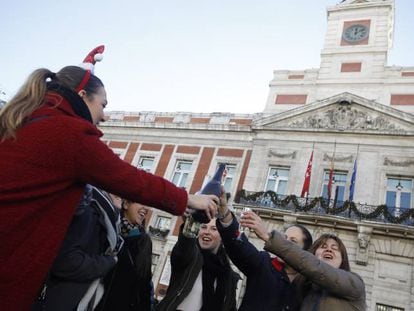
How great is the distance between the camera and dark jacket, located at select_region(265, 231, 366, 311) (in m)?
2.41

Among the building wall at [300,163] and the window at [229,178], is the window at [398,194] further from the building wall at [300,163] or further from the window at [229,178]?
the window at [229,178]

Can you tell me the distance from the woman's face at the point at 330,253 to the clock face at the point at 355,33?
64.4ft

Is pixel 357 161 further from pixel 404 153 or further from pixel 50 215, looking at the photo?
pixel 50 215

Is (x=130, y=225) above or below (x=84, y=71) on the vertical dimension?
below

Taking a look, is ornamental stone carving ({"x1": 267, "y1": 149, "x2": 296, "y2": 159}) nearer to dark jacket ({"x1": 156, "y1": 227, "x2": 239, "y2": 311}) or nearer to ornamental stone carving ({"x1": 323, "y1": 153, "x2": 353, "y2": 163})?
ornamental stone carving ({"x1": 323, "y1": 153, "x2": 353, "y2": 163})

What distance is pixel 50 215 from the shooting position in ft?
5.45

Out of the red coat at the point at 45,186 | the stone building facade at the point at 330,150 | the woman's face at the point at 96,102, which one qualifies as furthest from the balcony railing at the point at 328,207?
the red coat at the point at 45,186

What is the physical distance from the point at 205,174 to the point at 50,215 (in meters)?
17.0

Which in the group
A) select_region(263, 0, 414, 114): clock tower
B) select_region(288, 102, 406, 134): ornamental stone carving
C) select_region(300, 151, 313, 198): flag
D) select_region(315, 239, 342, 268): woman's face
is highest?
select_region(263, 0, 414, 114): clock tower

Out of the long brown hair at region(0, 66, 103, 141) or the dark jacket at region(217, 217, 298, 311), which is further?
the dark jacket at region(217, 217, 298, 311)

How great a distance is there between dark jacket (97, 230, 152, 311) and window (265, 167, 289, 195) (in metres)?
13.9

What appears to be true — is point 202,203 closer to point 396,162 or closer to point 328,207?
point 328,207

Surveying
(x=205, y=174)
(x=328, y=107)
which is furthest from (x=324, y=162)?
(x=205, y=174)

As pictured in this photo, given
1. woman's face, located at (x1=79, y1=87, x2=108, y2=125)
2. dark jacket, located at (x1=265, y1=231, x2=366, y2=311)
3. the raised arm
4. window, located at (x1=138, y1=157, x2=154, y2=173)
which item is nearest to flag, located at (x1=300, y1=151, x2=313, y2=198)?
window, located at (x1=138, y1=157, x2=154, y2=173)
